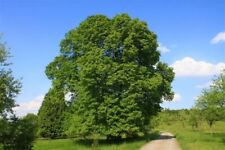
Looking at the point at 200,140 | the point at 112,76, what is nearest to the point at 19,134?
the point at 112,76

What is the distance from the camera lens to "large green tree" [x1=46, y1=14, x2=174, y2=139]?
50.4m

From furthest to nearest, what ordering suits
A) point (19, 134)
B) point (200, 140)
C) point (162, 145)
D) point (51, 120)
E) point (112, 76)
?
point (51, 120), point (112, 76), point (200, 140), point (162, 145), point (19, 134)

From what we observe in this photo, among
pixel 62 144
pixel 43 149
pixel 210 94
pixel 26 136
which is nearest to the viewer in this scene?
pixel 26 136

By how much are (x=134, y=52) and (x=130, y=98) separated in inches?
223

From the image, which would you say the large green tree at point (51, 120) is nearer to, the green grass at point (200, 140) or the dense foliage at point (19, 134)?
the green grass at point (200, 140)

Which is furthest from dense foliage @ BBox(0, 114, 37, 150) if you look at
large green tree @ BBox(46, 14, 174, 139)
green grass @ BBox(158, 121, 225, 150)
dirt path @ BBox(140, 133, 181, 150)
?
large green tree @ BBox(46, 14, 174, 139)

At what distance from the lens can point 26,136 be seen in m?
A: 31.9

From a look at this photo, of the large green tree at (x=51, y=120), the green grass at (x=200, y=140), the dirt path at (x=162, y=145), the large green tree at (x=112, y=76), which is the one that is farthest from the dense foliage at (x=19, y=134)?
the large green tree at (x=51, y=120)

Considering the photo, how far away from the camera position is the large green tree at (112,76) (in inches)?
1983

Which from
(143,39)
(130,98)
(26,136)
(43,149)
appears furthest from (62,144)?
(26,136)

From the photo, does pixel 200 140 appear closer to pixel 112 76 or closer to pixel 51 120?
pixel 112 76

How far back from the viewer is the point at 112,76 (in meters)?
50.4

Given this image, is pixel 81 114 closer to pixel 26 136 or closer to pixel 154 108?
pixel 154 108

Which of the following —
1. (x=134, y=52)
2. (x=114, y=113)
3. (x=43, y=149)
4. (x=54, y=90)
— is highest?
(x=134, y=52)
